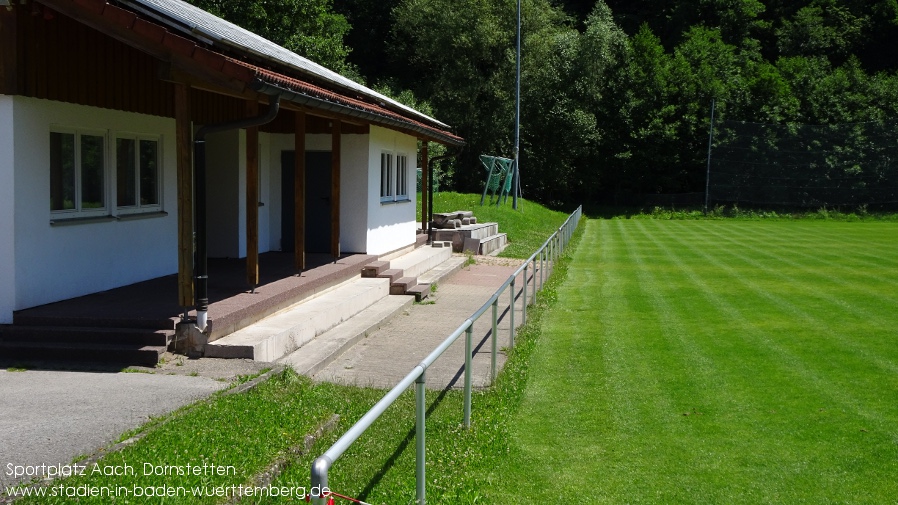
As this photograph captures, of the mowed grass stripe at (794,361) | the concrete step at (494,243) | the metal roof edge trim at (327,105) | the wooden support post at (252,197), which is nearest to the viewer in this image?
the mowed grass stripe at (794,361)

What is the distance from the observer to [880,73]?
48.6 meters

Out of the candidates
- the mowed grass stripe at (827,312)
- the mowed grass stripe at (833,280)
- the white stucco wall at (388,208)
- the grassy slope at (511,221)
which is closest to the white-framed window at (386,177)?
the white stucco wall at (388,208)

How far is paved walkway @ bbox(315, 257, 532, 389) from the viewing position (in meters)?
8.80

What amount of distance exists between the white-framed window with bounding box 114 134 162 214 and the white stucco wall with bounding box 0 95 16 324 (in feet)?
6.30

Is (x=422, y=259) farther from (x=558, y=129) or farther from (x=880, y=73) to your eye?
(x=880, y=73)

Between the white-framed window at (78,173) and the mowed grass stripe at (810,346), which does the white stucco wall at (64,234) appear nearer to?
the white-framed window at (78,173)

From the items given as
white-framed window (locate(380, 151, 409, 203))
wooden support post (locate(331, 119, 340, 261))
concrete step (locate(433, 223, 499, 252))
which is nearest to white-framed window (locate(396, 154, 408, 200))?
white-framed window (locate(380, 151, 409, 203))

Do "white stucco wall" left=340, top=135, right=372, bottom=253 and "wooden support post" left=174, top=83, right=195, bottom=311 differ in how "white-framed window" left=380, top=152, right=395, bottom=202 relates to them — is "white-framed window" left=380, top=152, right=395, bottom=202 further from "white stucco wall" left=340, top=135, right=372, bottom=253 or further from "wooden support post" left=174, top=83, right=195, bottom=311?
"wooden support post" left=174, top=83, right=195, bottom=311

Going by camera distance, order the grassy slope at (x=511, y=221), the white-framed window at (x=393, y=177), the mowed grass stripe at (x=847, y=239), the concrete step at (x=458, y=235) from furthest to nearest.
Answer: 1. the grassy slope at (x=511, y=221)
2. the concrete step at (x=458, y=235)
3. the mowed grass stripe at (x=847, y=239)
4. the white-framed window at (x=393, y=177)

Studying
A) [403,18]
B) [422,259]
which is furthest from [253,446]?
[403,18]

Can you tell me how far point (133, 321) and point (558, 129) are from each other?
134 feet

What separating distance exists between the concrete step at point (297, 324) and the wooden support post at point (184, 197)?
64cm

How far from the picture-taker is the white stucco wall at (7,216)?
8.68 meters

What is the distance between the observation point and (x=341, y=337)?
1039 cm
